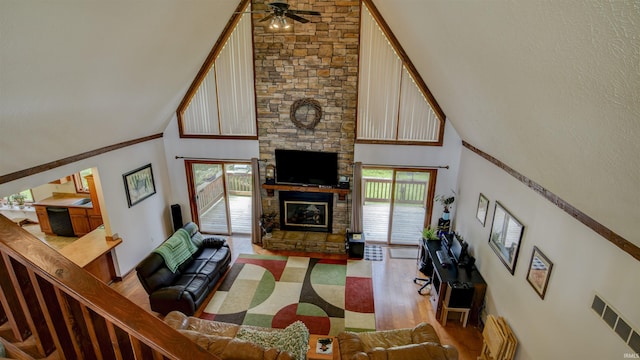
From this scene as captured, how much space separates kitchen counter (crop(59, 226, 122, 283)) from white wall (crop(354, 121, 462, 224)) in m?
5.26

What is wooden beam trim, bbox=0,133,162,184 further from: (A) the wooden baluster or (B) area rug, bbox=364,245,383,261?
(B) area rug, bbox=364,245,383,261

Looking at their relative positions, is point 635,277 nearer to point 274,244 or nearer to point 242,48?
point 274,244

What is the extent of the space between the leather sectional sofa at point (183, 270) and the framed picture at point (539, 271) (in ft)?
16.1

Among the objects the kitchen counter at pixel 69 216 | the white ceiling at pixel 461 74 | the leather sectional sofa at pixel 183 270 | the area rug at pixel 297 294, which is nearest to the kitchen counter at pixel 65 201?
the kitchen counter at pixel 69 216

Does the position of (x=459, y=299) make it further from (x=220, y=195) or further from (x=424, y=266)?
(x=220, y=195)

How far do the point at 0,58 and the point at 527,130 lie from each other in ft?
16.6

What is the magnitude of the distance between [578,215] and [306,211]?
5.29 meters

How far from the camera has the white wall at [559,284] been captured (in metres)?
2.58

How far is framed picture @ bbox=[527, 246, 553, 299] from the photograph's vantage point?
3.52m

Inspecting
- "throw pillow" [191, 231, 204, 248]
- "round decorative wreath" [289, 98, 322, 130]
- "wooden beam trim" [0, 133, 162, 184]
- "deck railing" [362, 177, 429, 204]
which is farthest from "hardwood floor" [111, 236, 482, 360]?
"round decorative wreath" [289, 98, 322, 130]

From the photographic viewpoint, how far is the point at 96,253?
5520 millimetres

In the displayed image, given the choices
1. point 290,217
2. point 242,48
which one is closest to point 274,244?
point 290,217

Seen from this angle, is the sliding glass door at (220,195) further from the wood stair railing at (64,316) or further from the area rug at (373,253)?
the wood stair railing at (64,316)

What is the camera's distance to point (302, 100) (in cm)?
656
